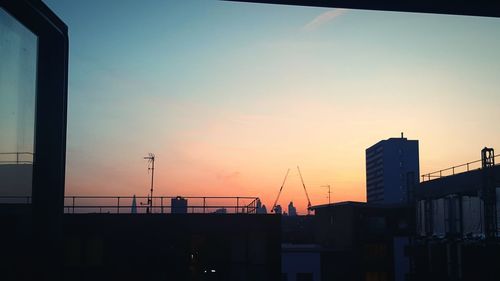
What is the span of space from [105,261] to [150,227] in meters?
3.69

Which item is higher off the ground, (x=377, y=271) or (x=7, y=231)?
(x=7, y=231)

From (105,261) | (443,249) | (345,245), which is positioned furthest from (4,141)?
(345,245)

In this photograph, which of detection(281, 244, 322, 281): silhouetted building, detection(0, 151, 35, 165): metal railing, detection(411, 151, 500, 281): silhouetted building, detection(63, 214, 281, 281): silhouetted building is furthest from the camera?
detection(281, 244, 322, 281): silhouetted building

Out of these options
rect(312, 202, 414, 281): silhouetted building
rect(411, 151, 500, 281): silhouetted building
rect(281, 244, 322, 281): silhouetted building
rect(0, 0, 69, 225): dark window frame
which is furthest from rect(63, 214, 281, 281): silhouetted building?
rect(0, 0, 69, 225): dark window frame

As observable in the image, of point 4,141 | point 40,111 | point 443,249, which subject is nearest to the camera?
point 4,141

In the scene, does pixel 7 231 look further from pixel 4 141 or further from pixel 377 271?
pixel 377 271

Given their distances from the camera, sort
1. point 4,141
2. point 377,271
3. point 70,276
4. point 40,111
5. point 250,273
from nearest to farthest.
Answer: point 4,141 < point 40,111 < point 70,276 < point 250,273 < point 377,271

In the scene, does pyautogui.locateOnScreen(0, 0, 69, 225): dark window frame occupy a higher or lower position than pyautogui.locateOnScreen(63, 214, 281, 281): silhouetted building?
higher

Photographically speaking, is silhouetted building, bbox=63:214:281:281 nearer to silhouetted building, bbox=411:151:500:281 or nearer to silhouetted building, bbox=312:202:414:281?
silhouetted building, bbox=411:151:500:281

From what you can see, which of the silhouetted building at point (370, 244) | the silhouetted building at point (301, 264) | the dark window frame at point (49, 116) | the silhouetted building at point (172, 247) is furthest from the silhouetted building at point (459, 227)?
the dark window frame at point (49, 116)

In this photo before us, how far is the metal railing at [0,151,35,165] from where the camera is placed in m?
4.75

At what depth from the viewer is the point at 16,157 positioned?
5.05 meters

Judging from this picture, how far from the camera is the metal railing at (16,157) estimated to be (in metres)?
4.75

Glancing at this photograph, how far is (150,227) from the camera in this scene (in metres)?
36.2
